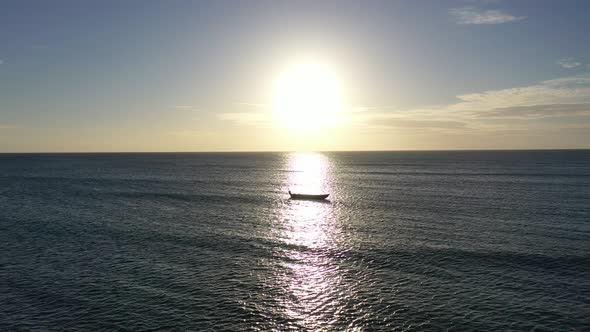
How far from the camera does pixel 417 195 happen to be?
115 meters

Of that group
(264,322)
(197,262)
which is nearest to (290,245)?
(197,262)

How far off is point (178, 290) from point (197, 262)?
972 cm

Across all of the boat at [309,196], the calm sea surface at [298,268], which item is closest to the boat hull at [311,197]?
the boat at [309,196]

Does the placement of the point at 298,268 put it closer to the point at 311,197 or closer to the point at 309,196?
the point at 311,197

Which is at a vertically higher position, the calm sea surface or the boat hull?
the boat hull

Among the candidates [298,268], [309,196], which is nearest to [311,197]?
[309,196]

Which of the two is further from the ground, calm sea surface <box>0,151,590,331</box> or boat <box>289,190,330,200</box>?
boat <box>289,190,330,200</box>

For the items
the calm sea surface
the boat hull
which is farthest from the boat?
the calm sea surface

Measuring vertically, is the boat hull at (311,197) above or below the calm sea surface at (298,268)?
above

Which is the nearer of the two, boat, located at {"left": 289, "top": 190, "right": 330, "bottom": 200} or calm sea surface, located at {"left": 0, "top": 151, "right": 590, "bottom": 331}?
calm sea surface, located at {"left": 0, "top": 151, "right": 590, "bottom": 331}

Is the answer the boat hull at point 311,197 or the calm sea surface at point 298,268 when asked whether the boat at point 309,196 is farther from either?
the calm sea surface at point 298,268

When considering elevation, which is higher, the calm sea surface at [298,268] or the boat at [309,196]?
the boat at [309,196]

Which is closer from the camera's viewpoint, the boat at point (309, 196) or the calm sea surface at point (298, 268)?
the calm sea surface at point (298, 268)

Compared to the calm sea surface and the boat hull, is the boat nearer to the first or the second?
the boat hull
